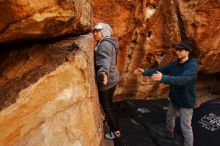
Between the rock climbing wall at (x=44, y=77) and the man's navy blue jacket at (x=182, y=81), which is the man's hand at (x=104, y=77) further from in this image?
the man's navy blue jacket at (x=182, y=81)

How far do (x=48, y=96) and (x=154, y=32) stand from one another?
143 inches

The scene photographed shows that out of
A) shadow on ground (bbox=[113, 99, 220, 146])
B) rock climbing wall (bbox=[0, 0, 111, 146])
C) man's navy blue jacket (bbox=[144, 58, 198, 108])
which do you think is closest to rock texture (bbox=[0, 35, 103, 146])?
rock climbing wall (bbox=[0, 0, 111, 146])

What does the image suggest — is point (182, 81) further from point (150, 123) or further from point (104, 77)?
point (150, 123)

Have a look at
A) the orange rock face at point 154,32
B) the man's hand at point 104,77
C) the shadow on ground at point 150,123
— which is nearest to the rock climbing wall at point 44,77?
the man's hand at point 104,77

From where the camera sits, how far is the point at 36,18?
8.74 feet

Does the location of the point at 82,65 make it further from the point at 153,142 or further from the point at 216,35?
the point at 216,35

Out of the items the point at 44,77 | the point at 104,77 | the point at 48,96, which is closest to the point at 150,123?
the point at 104,77

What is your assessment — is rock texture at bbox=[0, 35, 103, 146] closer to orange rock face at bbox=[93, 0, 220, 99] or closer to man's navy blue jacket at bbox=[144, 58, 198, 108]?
man's navy blue jacket at bbox=[144, 58, 198, 108]

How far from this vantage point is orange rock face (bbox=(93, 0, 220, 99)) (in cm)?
565

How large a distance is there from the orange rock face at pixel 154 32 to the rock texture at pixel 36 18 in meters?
2.49

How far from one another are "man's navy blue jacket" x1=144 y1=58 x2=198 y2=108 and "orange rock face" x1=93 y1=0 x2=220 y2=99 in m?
1.19

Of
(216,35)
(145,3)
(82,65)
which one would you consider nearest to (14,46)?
(82,65)

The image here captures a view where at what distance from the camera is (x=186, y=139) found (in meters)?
4.68

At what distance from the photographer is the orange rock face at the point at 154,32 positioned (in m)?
5.65
